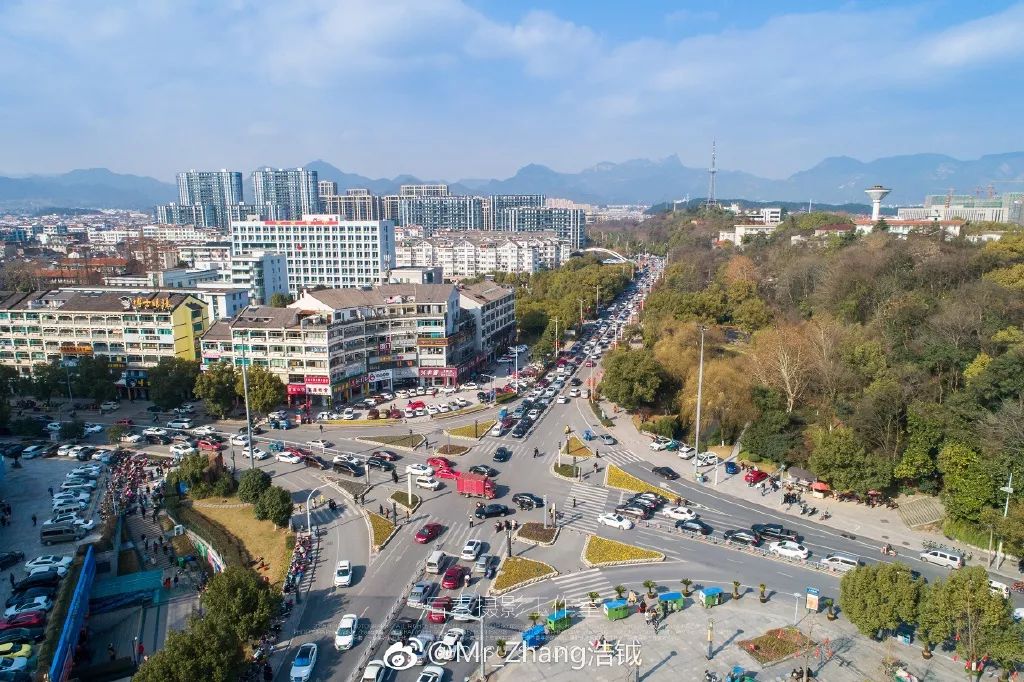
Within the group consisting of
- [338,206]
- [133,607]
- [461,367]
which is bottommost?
[133,607]

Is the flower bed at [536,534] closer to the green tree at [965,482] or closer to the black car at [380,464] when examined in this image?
the black car at [380,464]

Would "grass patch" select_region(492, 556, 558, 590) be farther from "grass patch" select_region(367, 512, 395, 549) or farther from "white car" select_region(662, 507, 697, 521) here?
"white car" select_region(662, 507, 697, 521)

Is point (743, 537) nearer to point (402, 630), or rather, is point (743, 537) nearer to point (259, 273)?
point (402, 630)

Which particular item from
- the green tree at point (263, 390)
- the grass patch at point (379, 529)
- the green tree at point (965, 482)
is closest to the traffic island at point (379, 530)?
the grass patch at point (379, 529)

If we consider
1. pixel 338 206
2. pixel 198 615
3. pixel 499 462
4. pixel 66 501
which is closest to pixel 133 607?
pixel 198 615

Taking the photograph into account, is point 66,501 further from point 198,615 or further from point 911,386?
point 911,386
